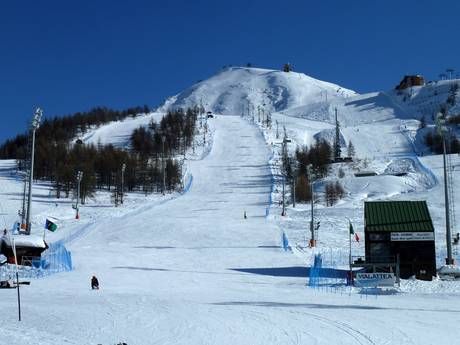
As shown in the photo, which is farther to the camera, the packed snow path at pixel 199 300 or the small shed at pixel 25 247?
the small shed at pixel 25 247

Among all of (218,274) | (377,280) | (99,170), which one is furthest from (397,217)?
(99,170)

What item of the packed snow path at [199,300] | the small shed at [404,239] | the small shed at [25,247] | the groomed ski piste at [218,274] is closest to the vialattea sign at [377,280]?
the groomed ski piste at [218,274]

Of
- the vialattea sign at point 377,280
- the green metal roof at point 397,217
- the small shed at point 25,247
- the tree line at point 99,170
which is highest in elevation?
the tree line at point 99,170

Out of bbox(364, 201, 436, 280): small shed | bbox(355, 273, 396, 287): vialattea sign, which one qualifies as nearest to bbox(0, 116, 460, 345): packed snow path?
bbox(355, 273, 396, 287): vialattea sign

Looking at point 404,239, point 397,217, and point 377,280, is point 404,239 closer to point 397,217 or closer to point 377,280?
point 397,217

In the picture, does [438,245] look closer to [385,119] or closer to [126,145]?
[126,145]

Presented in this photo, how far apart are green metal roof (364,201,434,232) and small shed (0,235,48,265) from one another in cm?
1506

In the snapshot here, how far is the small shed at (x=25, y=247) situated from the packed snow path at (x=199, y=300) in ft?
6.41

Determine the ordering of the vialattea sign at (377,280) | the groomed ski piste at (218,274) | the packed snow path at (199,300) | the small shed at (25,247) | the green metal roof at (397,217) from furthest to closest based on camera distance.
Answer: the small shed at (25,247), the green metal roof at (397,217), the vialattea sign at (377,280), the groomed ski piste at (218,274), the packed snow path at (199,300)

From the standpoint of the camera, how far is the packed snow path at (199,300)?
1260cm

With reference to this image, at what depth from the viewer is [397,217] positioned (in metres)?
28.0

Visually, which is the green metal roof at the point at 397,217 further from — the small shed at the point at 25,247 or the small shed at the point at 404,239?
the small shed at the point at 25,247

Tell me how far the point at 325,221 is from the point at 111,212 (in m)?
18.0

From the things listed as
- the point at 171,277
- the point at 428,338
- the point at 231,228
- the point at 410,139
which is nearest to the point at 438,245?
the point at 231,228
